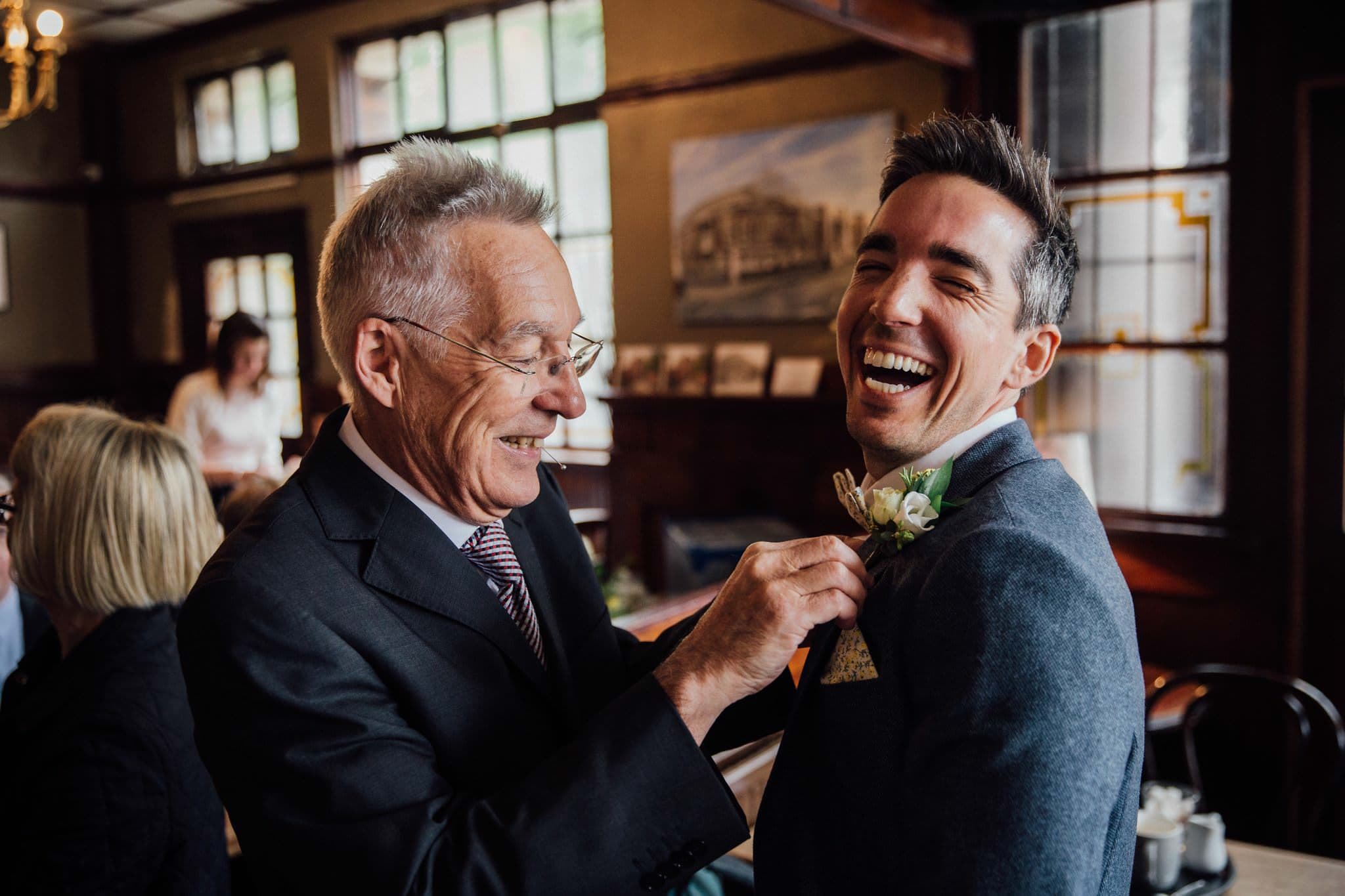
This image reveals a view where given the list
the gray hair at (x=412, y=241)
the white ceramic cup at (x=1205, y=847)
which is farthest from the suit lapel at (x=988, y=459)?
the white ceramic cup at (x=1205, y=847)

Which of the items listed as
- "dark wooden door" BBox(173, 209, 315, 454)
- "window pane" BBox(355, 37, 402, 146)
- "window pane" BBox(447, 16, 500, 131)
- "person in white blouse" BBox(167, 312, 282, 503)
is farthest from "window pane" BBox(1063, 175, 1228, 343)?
"dark wooden door" BBox(173, 209, 315, 454)

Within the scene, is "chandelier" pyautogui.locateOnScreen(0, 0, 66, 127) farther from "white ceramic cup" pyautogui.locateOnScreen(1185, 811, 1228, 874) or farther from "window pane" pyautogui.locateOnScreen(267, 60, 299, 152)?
"white ceramic cup" pyautogui.locateOnScreen(1185, 811, 1228, 874)

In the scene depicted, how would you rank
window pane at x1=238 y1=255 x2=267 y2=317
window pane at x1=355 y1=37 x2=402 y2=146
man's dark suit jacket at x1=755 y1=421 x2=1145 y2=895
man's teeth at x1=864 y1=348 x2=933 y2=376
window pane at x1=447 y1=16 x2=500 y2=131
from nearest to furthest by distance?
man's dark suit jacket at x1=755 y1=421 x2=1145 y2=895
man's teeth at x1=864 y1=348 x2=933 y2=376
window pane at x1=447 y1=16 x2=500 y2=131
window pane at x1=355 y1=37 x2=402 y2=146
window pane at x1=238 y1=255 x2=267 y2=317

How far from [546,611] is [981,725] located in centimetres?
73

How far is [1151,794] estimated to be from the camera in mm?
2049

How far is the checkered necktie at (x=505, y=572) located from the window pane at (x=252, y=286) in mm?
7147

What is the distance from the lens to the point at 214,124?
8.20m

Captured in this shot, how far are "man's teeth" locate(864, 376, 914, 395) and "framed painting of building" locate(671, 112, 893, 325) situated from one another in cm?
330

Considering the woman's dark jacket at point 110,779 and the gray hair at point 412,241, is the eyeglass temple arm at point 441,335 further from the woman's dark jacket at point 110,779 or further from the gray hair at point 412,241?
the woman's dark jacket at point 110,779

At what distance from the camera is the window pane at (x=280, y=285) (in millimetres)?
7766

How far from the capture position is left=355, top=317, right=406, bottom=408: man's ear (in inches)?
52.2

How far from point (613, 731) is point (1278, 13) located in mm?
3772

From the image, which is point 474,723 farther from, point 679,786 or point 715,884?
point 715,884

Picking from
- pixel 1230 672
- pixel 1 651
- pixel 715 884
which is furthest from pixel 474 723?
pixel 1230 672
